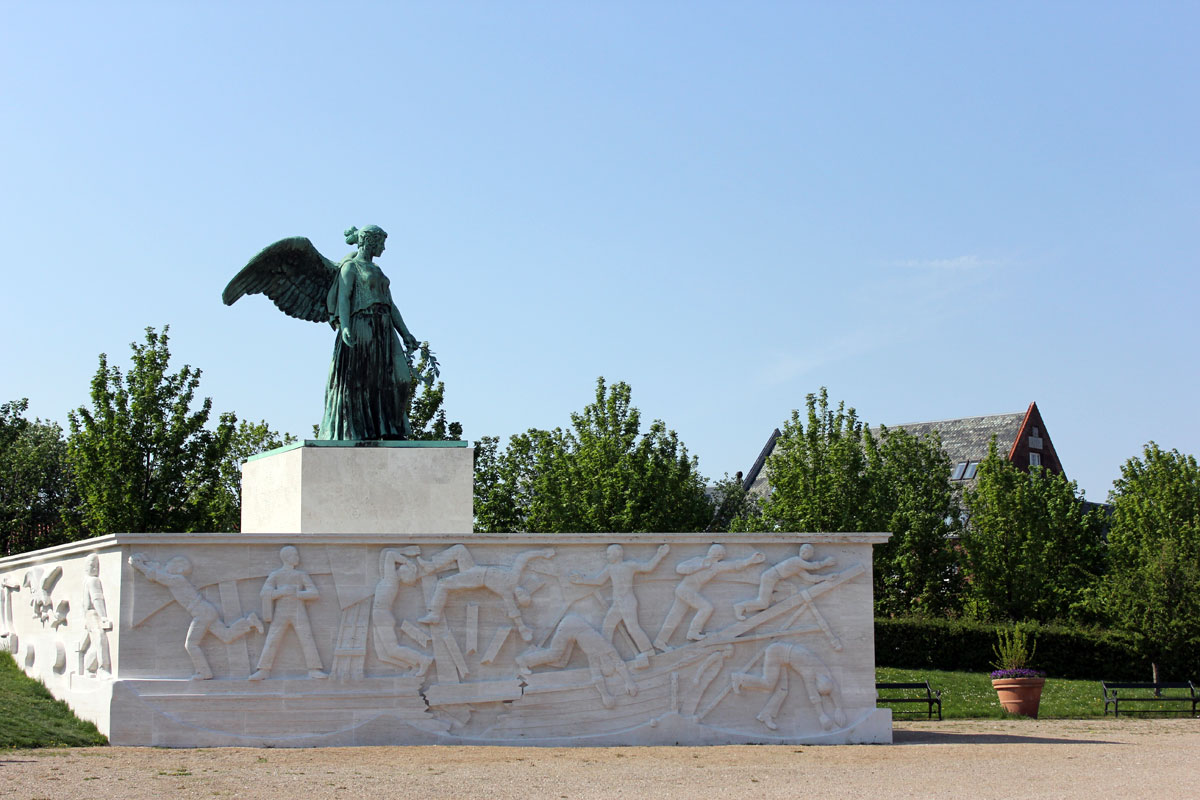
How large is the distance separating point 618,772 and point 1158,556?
19888 mm

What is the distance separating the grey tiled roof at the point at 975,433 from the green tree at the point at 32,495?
34149 mm

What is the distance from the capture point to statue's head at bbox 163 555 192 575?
13.7 meters

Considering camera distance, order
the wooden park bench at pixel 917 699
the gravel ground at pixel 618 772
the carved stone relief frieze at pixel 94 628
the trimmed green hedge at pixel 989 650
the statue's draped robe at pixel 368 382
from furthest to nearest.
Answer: the trimmed green hedge at pixel 989 650, the wooden park bench at pixel 917 699, the statue's draped robe at pixel 368 382, the carved stone relief frieze at pixel 94 628, the gravel ground at pixel 618 772

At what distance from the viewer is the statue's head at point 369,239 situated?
52.5 ft

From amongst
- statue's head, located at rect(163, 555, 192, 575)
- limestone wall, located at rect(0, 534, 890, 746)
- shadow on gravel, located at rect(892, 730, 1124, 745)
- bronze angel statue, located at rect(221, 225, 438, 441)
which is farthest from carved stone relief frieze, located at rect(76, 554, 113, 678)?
shadow on gravel, located at rect(892, 730, 1124, 745)

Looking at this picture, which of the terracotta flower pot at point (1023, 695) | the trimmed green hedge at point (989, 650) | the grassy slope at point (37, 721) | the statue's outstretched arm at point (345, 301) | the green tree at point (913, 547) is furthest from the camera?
the green tree at point (913, 547)

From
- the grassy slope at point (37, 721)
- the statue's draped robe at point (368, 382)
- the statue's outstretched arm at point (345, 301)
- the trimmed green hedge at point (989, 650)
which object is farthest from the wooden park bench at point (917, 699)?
the grassy slope at point (37, 721)

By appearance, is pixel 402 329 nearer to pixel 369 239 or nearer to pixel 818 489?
pixel 369 239

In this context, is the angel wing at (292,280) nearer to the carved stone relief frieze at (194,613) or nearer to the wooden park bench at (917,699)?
the carved stone relief frieze at (194,613)

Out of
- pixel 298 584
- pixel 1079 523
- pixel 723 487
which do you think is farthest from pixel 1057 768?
pixel 723 487

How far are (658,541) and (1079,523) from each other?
26.6 m

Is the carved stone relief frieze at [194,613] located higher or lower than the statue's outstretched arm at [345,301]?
lower

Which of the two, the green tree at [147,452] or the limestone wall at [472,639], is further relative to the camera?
the green tree at [147,452]

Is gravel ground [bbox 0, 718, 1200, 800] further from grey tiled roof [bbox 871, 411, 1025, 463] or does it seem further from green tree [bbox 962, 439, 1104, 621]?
grey tiled roof [bbox 871, 411, 1025, 463]
